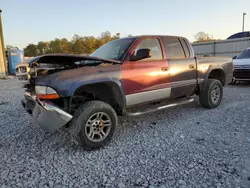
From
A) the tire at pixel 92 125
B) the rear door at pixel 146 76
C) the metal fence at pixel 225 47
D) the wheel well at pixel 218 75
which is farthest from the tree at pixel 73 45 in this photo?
the tire at pixel 92 125

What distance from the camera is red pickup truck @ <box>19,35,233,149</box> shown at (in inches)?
116

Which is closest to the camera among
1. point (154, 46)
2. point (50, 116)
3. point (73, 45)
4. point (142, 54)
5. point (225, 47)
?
point (50, 116)

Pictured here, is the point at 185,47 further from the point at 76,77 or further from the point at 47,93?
the point at 47,93

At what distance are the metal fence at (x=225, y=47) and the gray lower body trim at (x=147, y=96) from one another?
1397cm

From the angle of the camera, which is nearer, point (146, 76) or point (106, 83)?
point (106, 83)

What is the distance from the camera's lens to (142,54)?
3.52 m

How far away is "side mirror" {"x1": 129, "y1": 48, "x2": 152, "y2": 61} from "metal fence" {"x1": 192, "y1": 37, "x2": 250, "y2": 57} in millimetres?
14528

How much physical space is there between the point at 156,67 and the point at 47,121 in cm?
216

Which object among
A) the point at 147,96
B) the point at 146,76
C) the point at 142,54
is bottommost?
the point at 147,96

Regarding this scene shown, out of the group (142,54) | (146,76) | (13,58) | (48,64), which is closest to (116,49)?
(142,54)

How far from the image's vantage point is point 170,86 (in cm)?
419

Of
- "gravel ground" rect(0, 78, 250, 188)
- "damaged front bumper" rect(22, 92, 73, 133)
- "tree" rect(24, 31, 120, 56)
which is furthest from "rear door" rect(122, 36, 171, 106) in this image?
"tree" rect(24, 31, 120, 56)

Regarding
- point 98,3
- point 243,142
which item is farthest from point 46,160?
point 98,3

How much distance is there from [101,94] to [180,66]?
1878mm
